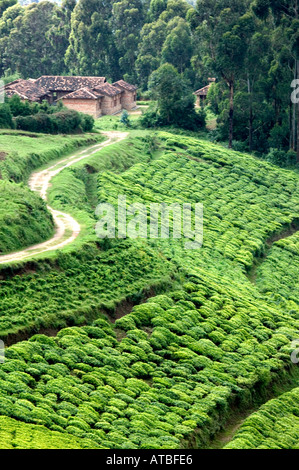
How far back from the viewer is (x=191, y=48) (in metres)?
116

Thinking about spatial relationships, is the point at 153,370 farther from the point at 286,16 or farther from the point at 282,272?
the point at 286,16

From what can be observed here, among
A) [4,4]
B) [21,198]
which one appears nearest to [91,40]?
[4,4]

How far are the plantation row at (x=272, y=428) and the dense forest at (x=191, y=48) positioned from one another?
49.8 meters

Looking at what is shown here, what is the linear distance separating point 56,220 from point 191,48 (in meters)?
73.1

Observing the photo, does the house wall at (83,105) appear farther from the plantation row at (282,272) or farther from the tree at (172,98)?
the plantation row at (282,272)

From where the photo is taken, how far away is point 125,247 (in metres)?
47.3

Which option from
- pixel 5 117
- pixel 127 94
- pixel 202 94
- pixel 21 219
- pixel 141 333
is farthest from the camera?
pixel 202 94

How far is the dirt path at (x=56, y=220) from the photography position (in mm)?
42000

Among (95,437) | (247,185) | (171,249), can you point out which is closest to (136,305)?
(171,249)

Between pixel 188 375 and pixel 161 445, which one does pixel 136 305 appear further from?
pixel 161 445

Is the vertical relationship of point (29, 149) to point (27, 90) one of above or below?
below

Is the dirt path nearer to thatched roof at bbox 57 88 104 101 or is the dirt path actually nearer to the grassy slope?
the grassy slope

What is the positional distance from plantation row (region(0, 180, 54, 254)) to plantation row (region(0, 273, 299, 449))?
7.86m

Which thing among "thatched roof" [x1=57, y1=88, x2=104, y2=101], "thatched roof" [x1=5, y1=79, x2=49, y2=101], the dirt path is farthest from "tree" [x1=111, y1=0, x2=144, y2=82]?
the dirt path
